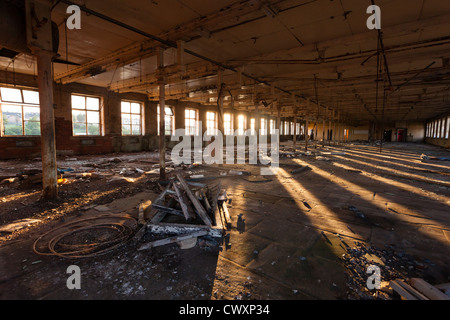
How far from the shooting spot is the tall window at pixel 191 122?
65.0ft

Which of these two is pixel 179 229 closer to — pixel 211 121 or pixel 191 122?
→ pixel 191 122

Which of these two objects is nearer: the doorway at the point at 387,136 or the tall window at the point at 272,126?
the tall window at the point at 272,126

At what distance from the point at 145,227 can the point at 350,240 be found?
311 centimetres

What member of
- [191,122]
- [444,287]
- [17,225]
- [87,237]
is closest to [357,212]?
[444,287]

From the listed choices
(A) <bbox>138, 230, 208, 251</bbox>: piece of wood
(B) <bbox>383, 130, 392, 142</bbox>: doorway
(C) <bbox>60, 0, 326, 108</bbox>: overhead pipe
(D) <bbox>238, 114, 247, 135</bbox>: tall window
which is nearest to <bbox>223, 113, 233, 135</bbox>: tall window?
(D) <bbox>238, 114, 247, 135</bbox>: tall window

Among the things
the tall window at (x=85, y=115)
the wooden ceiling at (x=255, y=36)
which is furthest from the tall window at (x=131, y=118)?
the wooden ceiling at (x=255, y=36)

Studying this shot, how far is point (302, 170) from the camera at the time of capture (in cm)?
926

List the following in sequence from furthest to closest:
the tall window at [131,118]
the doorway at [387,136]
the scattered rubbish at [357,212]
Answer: the doorway at [387,136] < the tall window at [131,118] < the scattered rubbish at [357,212]

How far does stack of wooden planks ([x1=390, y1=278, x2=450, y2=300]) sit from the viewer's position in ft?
6.56

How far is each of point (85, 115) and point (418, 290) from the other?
16121 mm

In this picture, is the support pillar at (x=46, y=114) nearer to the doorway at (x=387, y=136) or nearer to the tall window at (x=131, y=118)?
the tall window at (x=131, y=118)

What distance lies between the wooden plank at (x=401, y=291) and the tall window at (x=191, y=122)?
1853 centimetres
